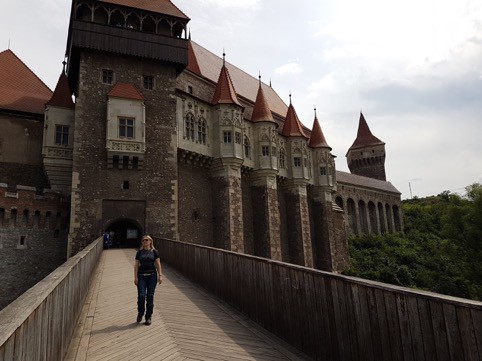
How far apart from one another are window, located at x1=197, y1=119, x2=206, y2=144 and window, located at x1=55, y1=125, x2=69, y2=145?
8445 mm

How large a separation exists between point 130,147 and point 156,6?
1059 centimetres

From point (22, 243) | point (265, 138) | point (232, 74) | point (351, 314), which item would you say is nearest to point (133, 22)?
point (265, 138)

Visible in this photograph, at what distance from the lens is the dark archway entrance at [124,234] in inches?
838

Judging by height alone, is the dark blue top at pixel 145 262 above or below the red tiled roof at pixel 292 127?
below

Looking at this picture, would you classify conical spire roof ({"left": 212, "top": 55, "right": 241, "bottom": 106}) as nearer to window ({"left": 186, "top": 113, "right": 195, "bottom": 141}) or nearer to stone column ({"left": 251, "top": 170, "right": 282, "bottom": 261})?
window ({"left": 186, "top": 113, "right": 195, "bottom": 141})

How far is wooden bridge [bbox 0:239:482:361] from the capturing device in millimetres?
2734

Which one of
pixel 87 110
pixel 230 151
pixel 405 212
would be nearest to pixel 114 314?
pixel 87 110

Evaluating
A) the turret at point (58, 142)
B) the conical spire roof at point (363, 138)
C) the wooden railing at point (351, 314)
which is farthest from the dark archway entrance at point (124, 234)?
the conical spire roof at point (363, 138)

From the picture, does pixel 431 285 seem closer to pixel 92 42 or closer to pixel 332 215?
pixel 332 215

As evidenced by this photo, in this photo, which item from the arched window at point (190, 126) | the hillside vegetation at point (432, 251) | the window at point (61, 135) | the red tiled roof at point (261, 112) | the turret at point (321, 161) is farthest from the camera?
the turret at point (321, 161)

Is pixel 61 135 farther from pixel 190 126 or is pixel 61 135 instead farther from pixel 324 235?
pixel 324 235

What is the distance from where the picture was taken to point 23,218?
1833 centimetres

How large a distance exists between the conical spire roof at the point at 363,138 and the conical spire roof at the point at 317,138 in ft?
109

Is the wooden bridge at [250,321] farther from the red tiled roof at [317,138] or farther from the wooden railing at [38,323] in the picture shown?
the red tiled roof at [317,138]
